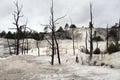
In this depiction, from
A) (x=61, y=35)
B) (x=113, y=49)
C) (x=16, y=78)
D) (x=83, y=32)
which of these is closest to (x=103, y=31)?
(x=83, y=32)

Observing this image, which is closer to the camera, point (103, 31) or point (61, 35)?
point (61, 35)

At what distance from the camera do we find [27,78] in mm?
20672

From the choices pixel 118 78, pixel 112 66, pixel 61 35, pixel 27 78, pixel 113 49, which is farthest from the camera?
pixel 61 35

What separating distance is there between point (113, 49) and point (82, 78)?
27.1 meters

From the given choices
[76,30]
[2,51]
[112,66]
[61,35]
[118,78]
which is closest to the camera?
[118,78]

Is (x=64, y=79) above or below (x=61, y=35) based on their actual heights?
below

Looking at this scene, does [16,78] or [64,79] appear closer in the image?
[64,79]

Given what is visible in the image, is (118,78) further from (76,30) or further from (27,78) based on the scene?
(76,30)

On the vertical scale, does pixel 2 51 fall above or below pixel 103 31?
below

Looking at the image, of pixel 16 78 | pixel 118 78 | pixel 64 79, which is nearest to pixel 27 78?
pixel 16 78

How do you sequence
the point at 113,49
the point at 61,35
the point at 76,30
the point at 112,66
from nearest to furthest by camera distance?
the point at 112,66 → the point at 113,49 → the point at 61,35 → the point at 76,30

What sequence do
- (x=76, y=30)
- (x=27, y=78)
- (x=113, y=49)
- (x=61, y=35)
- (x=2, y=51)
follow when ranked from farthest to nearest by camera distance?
(x=76, y=30) → (x=61, y=35) → (x=2, y=51) → (x=113, y=49) → (x=27, y=78)

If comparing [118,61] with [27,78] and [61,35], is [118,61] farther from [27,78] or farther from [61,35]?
[61,35]

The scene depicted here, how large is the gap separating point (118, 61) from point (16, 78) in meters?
14.2
